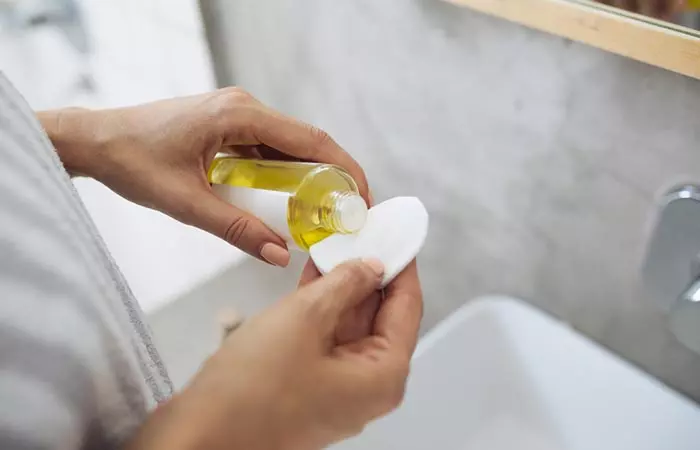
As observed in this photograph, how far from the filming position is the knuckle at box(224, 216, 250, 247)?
0.52 m

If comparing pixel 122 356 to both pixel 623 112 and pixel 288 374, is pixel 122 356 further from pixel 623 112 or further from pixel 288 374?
pixel 623 112

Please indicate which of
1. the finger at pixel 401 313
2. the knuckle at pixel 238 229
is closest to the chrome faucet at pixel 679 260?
the finger at pixel 401 313

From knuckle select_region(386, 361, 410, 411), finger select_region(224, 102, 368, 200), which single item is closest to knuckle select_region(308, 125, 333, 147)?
finger select_region(224, 102, 368, 200)

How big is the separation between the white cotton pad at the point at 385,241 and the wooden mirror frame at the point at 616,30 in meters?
0.18

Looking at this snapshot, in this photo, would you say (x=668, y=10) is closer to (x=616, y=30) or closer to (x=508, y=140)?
(x=616, y=30)

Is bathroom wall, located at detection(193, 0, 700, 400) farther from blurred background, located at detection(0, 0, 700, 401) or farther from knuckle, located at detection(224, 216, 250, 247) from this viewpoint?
knuckle, located at detection(224, 216, 250, 247)

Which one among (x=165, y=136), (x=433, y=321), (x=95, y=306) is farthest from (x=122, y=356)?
(x=433, y=321)

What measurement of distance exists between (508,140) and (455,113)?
0.07m

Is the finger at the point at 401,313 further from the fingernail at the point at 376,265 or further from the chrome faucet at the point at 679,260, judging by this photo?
the chrome faucet at the point at 679,260

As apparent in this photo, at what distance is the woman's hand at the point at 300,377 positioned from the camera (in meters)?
0.32

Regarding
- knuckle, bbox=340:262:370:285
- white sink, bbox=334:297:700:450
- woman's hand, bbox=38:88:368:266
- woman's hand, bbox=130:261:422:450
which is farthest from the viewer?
white sink, bbox=334:297:700:450

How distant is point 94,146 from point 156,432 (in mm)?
306

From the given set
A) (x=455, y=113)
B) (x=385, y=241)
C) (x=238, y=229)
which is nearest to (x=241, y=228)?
(x=238, y=229)

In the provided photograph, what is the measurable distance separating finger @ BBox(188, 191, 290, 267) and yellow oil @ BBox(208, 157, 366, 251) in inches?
0.7
